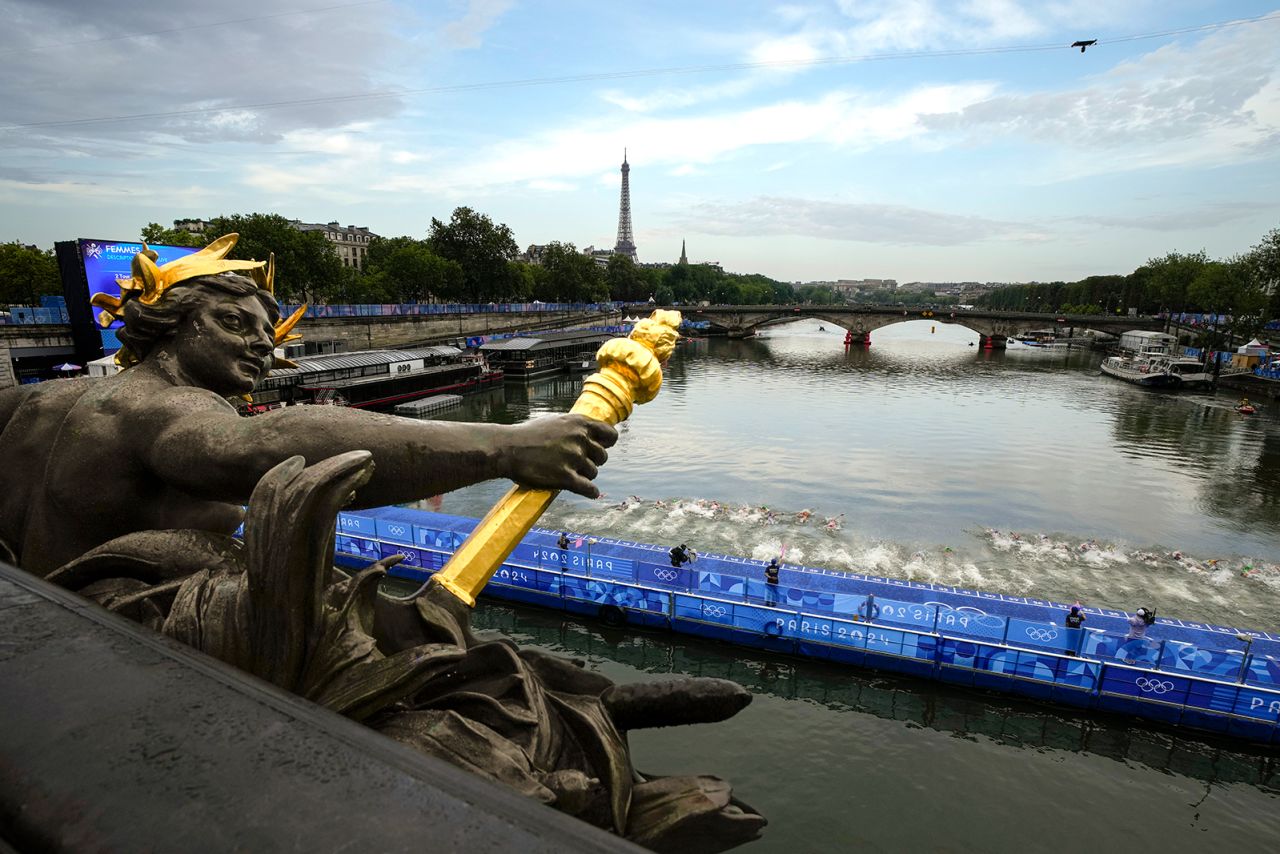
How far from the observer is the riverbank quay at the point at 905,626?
12.9 meters

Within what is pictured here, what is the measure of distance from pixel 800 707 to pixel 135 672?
1374cm

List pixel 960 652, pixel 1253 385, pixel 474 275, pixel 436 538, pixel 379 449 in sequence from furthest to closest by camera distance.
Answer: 1. pixel 474 275
2. pixel 1253 385
3. pixel 436 538
4. pixel 960 652
5. pixel 379 449

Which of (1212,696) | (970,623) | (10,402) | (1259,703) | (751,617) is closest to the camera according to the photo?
(10,402)

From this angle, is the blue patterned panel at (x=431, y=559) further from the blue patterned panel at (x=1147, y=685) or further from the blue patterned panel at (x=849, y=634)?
the blue patterned panel at (x=1147, y=685)

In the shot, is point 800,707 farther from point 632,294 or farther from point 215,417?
point 632,294

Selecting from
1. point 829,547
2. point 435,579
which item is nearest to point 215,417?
point 435,579

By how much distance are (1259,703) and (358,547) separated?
19.4 m

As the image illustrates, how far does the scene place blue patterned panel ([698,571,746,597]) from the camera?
15.8 metres

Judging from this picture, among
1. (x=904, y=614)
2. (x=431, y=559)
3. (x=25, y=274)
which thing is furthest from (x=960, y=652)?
(x=25, y=274)

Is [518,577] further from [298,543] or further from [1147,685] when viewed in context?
[298,543]

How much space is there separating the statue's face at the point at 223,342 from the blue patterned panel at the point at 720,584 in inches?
530

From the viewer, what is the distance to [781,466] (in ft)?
97.2

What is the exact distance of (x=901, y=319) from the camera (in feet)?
285

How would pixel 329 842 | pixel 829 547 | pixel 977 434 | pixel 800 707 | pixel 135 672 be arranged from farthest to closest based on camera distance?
1. pixel 977 434
2. pixel 829 547
3. pixel 800 707
4. pixel 135 672
5. pixel 329 842
